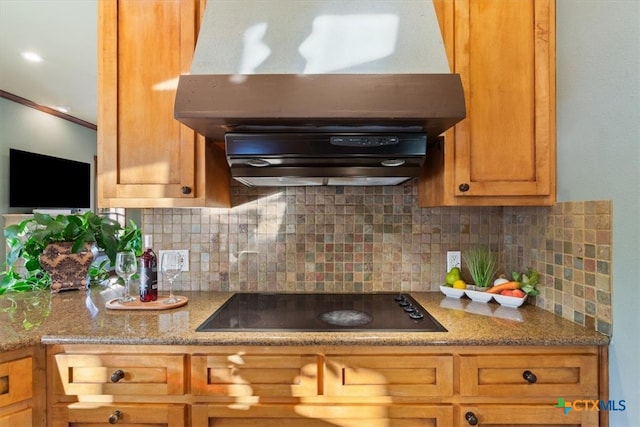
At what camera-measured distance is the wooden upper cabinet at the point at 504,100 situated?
4.35ft

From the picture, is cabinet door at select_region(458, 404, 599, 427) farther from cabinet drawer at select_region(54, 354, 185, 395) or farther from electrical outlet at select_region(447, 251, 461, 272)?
cabinet drawer at select_region(54, 354, 185, 395)

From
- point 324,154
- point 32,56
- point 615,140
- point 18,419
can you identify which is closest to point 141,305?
point 18,419

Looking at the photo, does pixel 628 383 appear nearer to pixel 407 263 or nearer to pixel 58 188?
pixel 407 263

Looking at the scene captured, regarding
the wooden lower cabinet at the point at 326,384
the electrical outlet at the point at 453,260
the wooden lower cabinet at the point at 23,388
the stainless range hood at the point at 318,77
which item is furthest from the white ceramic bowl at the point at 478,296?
the wooden lower cabinet at the point at 23,388

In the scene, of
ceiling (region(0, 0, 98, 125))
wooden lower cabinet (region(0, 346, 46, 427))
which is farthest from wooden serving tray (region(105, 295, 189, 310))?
ceiling (region(0, 0, 98, 125))

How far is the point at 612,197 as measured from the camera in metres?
1.09

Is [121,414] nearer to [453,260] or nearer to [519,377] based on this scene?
[519,377]

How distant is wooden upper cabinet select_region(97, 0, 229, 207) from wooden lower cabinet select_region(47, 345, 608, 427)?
0.62m

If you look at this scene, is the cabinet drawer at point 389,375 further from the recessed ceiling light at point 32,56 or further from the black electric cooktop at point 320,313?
the recessed ceiling light at point 32,56

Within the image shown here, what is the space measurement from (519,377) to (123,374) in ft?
4.25

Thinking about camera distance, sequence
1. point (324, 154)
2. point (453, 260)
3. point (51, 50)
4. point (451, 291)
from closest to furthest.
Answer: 1. point (324, 154)
2. point (451, 291)
3. point (453, 260)
4. point (51, 50)

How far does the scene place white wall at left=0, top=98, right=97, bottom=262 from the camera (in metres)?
4.00

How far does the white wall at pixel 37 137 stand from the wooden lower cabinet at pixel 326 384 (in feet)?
12.5

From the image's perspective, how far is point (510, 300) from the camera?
4.66ft
